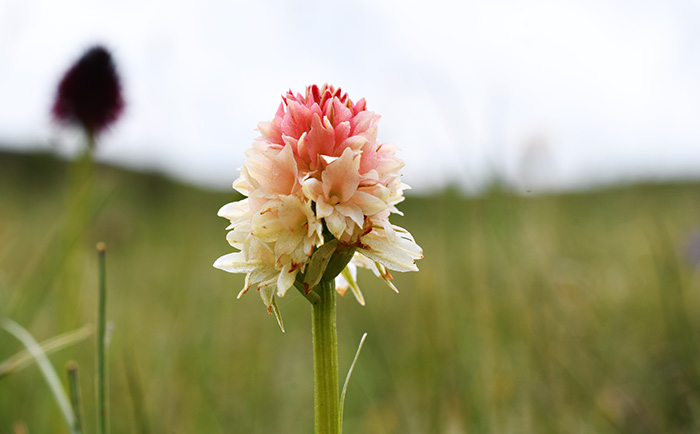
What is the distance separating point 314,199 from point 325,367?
133 millimetres

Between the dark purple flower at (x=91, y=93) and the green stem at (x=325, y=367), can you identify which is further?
the dark purple flower at (x=91, y=93)

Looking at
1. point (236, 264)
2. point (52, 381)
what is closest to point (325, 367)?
point (236, 264)

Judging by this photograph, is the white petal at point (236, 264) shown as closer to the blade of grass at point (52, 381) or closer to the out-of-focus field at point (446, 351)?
the out-of-focus field at point (446, 351)

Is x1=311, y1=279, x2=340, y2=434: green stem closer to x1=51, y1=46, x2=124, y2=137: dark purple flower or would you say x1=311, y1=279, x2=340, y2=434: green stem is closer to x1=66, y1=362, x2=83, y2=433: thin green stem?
x1=66, y1=362, x2=83, y2=433: thin green stem

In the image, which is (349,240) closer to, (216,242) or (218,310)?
(218,310)

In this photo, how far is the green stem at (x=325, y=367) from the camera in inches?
15.8

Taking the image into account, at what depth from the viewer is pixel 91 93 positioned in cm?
150

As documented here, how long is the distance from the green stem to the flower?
0.03 meters

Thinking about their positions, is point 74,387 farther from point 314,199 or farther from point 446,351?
point 446,351

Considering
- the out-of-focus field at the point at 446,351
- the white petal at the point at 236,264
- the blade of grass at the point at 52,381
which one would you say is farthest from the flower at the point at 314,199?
the blade of grass at the point at 52,381

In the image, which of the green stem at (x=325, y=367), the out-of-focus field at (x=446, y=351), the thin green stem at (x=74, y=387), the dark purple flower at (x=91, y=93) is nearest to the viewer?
the green stem at (x=325, y=367)

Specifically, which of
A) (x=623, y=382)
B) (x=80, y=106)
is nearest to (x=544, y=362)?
(x=623, y=382)

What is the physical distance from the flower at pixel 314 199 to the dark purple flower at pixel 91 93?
1.17m

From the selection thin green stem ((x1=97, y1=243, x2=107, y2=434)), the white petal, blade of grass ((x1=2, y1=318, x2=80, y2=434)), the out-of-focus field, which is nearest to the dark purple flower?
the out-of-focus field
